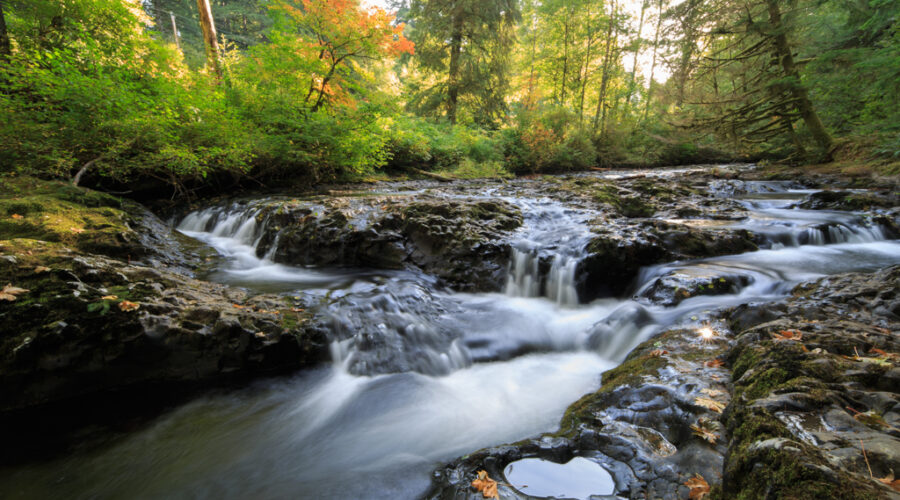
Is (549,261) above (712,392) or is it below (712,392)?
above

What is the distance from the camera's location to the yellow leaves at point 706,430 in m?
1.69

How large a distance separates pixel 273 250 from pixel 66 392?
3493mm

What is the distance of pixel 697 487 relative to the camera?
1.47 meters

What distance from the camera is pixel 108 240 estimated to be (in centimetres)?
436

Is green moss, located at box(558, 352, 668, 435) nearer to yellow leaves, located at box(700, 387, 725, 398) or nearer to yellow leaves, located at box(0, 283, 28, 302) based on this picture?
yellow leaves, located at box(700, 387, 725, 398)

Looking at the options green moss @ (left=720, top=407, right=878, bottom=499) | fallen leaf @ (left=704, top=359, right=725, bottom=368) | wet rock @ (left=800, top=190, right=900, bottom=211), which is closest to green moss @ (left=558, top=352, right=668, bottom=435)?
fallen leaf @ (left=704, top=359, right=725, bottom=368)

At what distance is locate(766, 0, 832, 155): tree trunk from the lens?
8352 millimetres

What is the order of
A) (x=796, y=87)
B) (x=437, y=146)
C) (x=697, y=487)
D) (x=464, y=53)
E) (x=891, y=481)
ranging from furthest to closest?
1. (x=464, y=53)
2. (x=437, y=146)
3. (x=796, y=87)
4. (x=697, y=487)
5. (x=891, y=481)

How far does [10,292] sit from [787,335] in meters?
5.39

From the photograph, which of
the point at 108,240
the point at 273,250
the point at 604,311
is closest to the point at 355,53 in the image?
the point at 273,250

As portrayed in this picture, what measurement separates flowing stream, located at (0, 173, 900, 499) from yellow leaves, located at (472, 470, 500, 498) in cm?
47

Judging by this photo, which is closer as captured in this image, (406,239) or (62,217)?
(62,217)

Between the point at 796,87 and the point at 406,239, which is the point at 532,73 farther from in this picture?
the point at 406,239

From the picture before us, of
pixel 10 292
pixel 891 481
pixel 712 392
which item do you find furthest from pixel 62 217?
pixel 891 481
